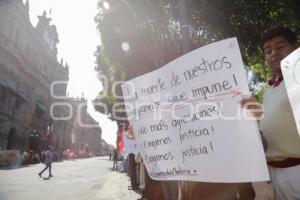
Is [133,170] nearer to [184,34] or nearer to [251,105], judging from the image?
[184,34]

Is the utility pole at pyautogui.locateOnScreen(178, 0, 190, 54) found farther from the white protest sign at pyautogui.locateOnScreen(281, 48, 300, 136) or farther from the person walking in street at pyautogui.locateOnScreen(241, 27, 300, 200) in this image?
the white protest sign at pyautogui.locateOnScreen(281, 48, 300, 136)

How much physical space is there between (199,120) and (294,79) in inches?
29.7

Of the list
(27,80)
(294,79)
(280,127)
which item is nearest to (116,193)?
(280,127)

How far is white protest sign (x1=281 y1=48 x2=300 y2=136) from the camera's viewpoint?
1551 mm

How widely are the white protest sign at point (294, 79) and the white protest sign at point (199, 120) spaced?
11.0 inches

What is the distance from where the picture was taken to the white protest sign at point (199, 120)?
73.4 inches

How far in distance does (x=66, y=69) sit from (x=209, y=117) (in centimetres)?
6051

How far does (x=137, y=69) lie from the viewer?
9.80 metres

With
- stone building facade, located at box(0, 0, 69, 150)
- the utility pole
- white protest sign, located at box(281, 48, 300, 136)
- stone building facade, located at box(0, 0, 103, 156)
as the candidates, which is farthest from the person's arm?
stone building facade, located at box(0, 0, 69, 150)

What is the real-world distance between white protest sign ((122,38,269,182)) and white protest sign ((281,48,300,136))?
11.0 inches

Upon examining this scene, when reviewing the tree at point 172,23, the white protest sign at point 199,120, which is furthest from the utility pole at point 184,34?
the tree at point 172,23

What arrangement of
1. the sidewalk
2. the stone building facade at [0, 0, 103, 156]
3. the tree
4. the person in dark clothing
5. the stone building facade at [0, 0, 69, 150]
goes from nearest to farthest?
the tree → the sidewalk → the person in dark clothing → the stone building facade at [0, 0, 69, 150] → the stone building facade at [0, 0, 103, 156]

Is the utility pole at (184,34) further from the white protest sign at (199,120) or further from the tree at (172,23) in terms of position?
the tree at (172,23)

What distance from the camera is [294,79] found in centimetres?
159
